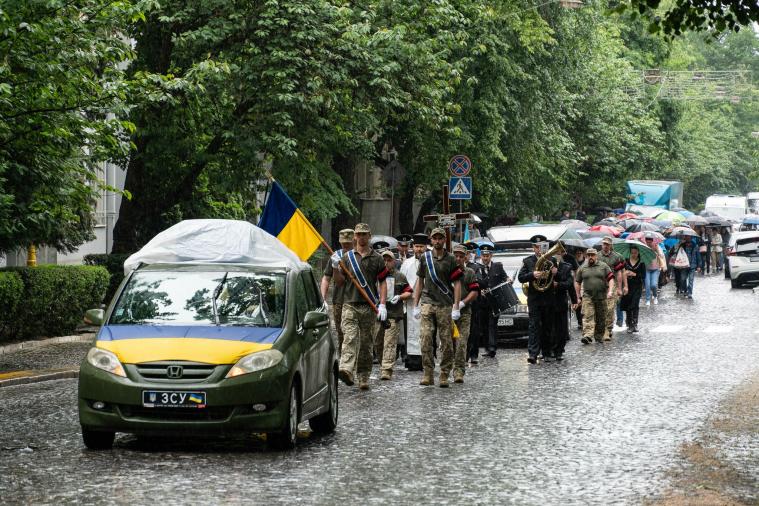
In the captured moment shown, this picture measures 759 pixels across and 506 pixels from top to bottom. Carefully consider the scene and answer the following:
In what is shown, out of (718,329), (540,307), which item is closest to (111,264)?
(540,307)

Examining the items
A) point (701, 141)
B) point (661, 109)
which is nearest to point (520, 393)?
point (661, 109)

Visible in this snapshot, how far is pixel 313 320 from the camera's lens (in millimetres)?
12719

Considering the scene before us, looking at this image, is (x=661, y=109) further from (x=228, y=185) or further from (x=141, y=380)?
(x=141, y=380)

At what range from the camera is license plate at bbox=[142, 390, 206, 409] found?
11.5m

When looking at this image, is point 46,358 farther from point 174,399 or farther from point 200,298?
point 174,399

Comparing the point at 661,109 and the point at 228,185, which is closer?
the point at 228,185

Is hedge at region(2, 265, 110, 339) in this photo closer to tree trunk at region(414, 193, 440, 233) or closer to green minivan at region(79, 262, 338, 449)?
green minivan at region(79, 262, 338, 449)

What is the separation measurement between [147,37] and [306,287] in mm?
16108

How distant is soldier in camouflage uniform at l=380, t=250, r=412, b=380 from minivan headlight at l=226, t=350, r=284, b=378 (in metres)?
7.27

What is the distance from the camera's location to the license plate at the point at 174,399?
1153 centimetres

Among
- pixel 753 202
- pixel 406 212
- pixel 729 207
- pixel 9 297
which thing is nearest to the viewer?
pixel 9 297

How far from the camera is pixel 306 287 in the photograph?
45.2ft

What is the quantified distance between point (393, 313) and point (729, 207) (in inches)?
2876

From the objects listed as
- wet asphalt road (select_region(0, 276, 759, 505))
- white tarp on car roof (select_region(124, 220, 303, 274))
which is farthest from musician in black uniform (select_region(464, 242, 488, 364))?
white tarp on car roof (select_region(124, 220, 303, 274))
